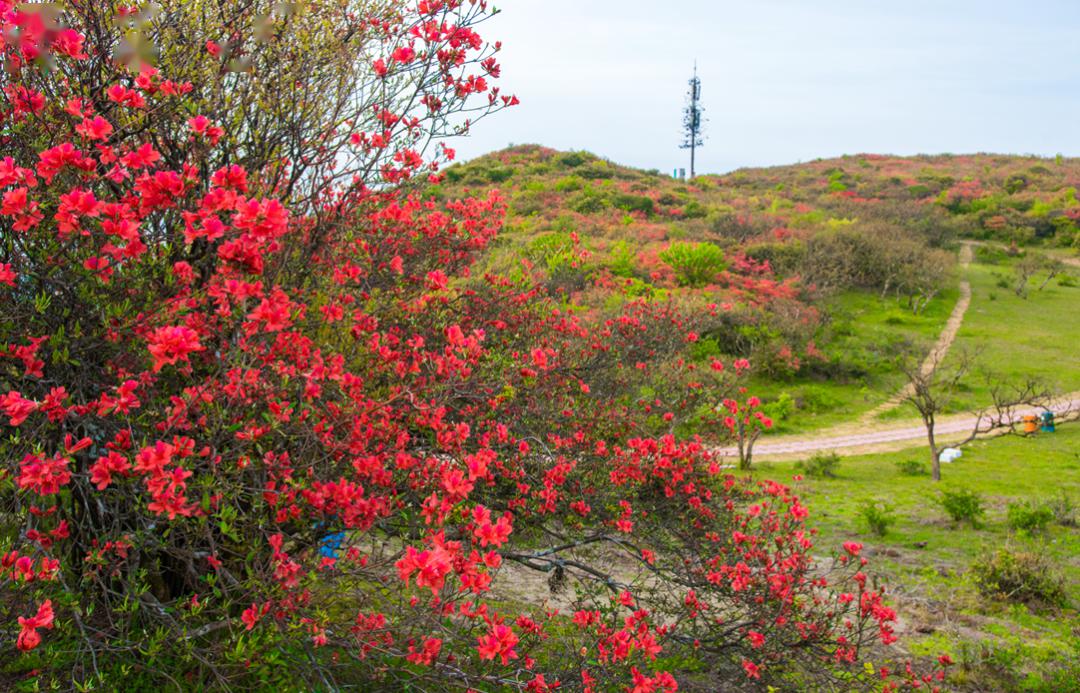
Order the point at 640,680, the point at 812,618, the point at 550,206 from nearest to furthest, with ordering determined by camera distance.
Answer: the point at 640,680 < the point at 812,618 < the point at 550,206

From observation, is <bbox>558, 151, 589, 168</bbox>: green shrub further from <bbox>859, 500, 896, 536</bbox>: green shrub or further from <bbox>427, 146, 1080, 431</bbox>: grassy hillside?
<bbox>859, 500, 896, 536</bbox>: green shrub

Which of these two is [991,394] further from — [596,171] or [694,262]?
[596,171]

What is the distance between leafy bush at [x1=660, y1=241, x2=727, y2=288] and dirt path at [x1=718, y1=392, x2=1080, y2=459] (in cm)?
806

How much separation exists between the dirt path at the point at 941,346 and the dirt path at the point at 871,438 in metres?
0.83

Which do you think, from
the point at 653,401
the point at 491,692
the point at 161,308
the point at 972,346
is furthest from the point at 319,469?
the point at 972,346

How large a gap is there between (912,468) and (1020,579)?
6.77 m

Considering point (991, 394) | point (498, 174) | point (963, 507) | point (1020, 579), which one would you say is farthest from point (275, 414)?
point (498, 174)

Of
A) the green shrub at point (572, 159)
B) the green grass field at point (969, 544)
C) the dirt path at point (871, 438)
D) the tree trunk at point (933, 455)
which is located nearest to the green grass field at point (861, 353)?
the dirt path at point (871, 438)

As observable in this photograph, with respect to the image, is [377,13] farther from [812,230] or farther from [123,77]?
[812,230]

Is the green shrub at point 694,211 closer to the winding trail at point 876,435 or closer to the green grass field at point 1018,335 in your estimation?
the green grass field at point 1018,335

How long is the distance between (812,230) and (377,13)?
3090 cm

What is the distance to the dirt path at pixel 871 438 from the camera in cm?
1600

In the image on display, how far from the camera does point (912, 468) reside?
14312 millimetres

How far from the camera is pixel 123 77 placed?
3.40m
